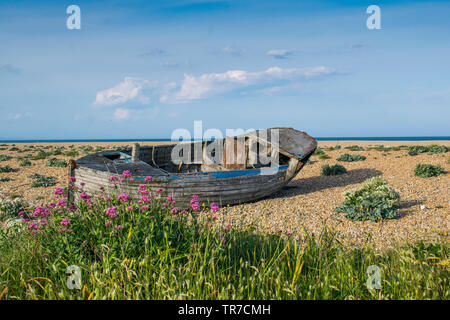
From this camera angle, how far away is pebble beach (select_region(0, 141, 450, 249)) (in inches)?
288

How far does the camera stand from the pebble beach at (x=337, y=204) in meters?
7.31

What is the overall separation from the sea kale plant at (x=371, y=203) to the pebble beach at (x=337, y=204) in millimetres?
217

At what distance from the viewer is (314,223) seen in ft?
29.1

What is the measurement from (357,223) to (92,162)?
8.46m

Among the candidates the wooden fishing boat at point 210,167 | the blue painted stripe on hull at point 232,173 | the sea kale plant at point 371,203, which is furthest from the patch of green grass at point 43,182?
the sea kale plant at point 371,203

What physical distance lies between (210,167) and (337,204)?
5221 millimetres

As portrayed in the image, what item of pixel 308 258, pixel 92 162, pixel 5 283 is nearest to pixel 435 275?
pixel 308 258

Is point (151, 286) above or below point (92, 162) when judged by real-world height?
below

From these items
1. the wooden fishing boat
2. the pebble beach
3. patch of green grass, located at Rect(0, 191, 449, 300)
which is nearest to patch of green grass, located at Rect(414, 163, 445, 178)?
the pebble beach

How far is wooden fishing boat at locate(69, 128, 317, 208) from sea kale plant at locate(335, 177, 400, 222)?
2.63m

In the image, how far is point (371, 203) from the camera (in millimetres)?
9539

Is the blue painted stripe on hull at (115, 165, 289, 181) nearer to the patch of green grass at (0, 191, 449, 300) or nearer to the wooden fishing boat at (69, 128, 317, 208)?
the wooden fishing boat at (69, 128, 317, 208)
